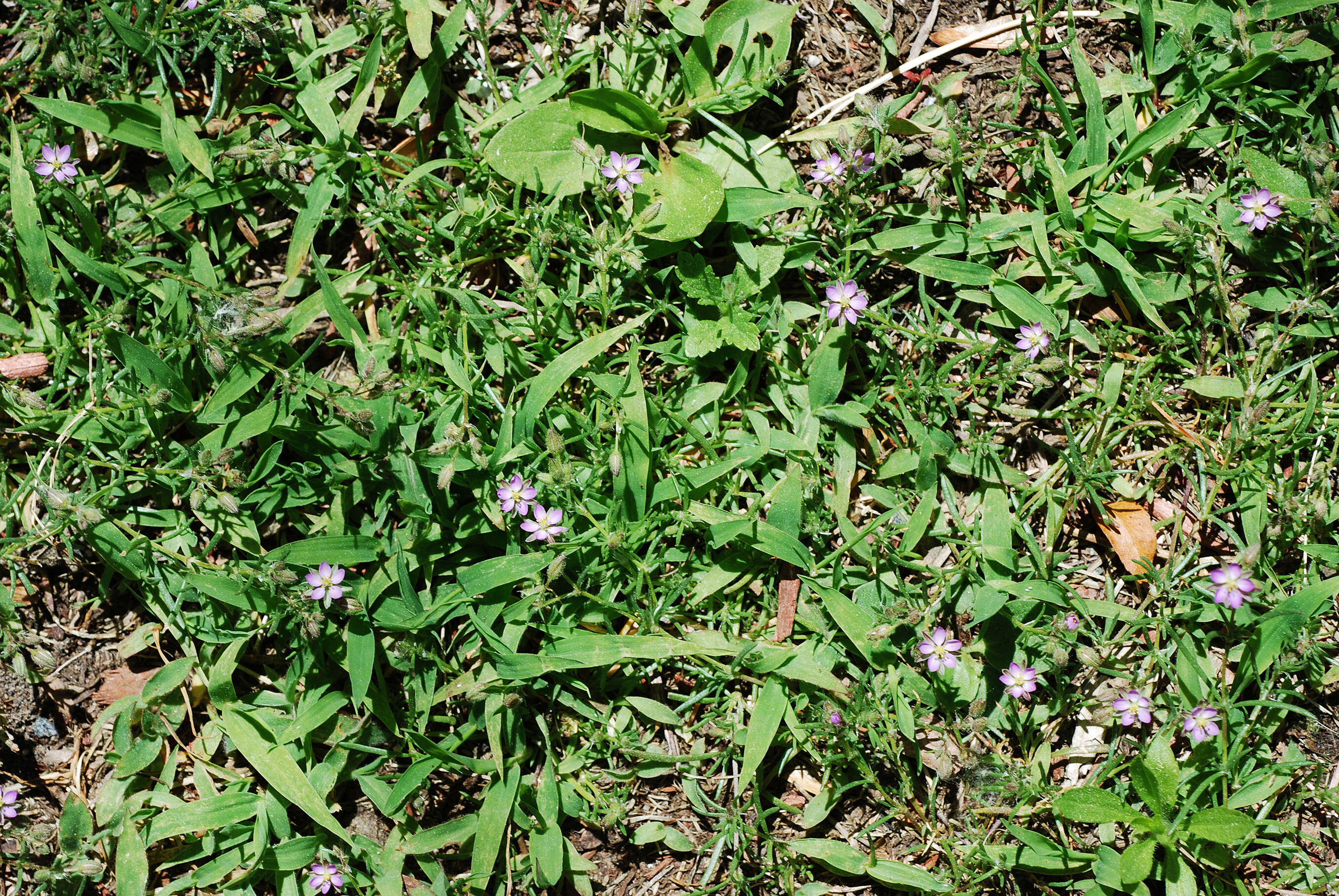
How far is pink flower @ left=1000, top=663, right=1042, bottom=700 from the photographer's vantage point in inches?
124

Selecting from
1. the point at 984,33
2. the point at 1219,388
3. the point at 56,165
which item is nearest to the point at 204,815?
the point at 56,165

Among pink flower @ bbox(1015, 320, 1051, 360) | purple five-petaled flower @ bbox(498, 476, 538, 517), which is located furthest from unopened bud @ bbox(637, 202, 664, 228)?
pink flower @ bbox(1015, 320, 1051, 360)

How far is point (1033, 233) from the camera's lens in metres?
3.40

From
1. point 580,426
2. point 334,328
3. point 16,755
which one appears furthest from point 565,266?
point 16,755

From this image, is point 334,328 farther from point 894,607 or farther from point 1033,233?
point 1033,233

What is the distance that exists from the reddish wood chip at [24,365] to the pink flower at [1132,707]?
12.2 feet

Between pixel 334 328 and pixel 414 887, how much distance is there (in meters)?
1.91

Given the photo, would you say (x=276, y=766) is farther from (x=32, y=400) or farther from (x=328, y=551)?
(x=32, y=400)

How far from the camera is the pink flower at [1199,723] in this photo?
10.2 feet

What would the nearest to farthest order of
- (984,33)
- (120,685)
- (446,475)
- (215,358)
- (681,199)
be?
(446,475)
(215,358)
(681,199)
(120,685)
(984,33)

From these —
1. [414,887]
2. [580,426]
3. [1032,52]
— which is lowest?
[414,887]

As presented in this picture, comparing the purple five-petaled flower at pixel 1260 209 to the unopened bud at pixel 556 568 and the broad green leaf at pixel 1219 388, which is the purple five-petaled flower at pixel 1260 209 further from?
the unopened bud at pixel 556 568

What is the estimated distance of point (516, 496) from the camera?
310cm

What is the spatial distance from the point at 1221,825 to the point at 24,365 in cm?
419
